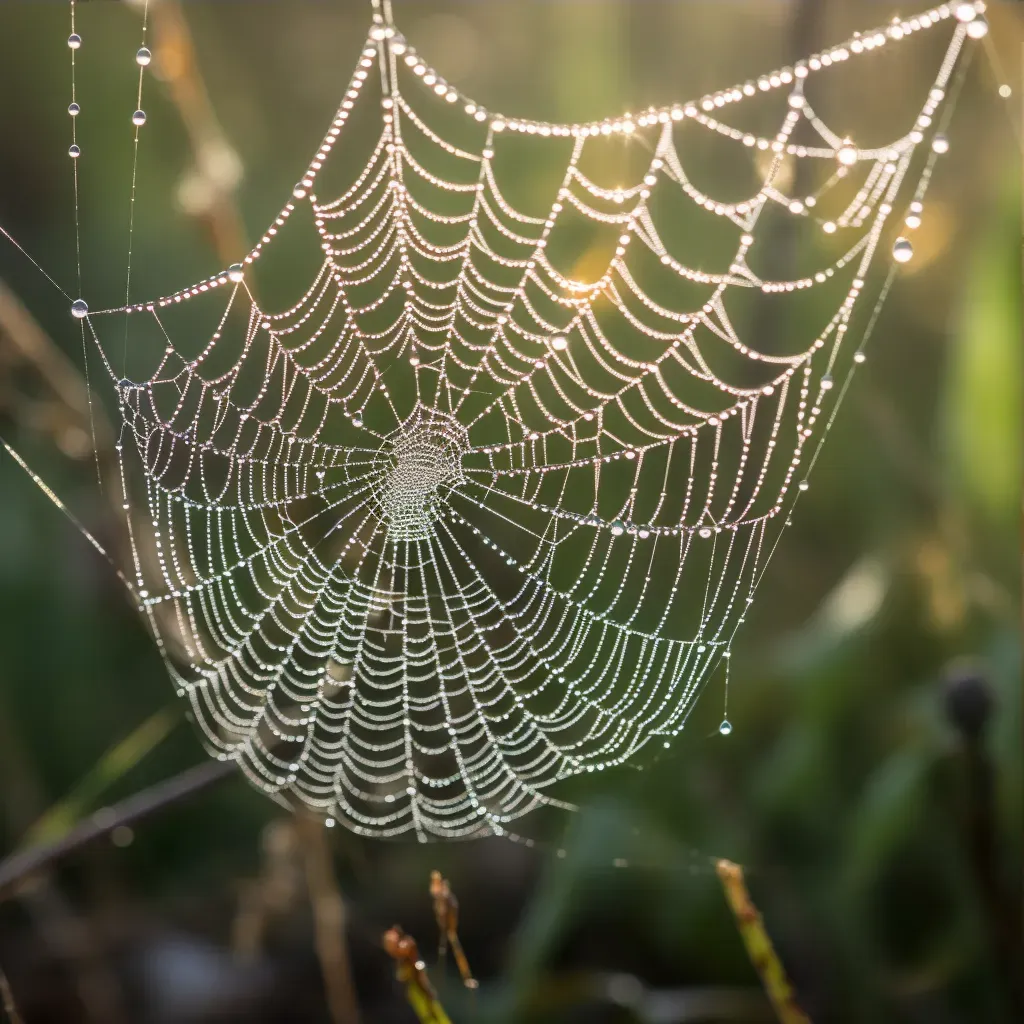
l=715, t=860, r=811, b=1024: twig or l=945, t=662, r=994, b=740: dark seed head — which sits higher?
l=945, t=662, r=994, b=740: dark seed head

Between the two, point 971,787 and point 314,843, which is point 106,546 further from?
point 971,787

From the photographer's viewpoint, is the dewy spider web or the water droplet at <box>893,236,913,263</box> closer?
the water droplet at <box>893,236,913,263</box>

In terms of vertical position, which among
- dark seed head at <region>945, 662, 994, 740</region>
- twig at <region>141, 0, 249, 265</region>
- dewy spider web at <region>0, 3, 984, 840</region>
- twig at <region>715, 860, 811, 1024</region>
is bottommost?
twig at <region>715, 860, 811, 1024</region>

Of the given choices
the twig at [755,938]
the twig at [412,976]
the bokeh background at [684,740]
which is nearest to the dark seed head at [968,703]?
the bokeh background at [684,740]

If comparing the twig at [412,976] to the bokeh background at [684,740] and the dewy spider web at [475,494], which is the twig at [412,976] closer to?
the bokeh background at [684,740]

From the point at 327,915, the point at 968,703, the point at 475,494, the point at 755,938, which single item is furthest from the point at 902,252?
the point at 327,915

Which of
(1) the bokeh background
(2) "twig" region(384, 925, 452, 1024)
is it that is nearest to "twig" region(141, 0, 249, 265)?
(1) the bokeh background

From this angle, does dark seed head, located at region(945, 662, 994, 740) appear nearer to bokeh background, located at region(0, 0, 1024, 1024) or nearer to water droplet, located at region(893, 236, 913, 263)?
bokeh background, located at region(0, 0, 1024, 1024)
